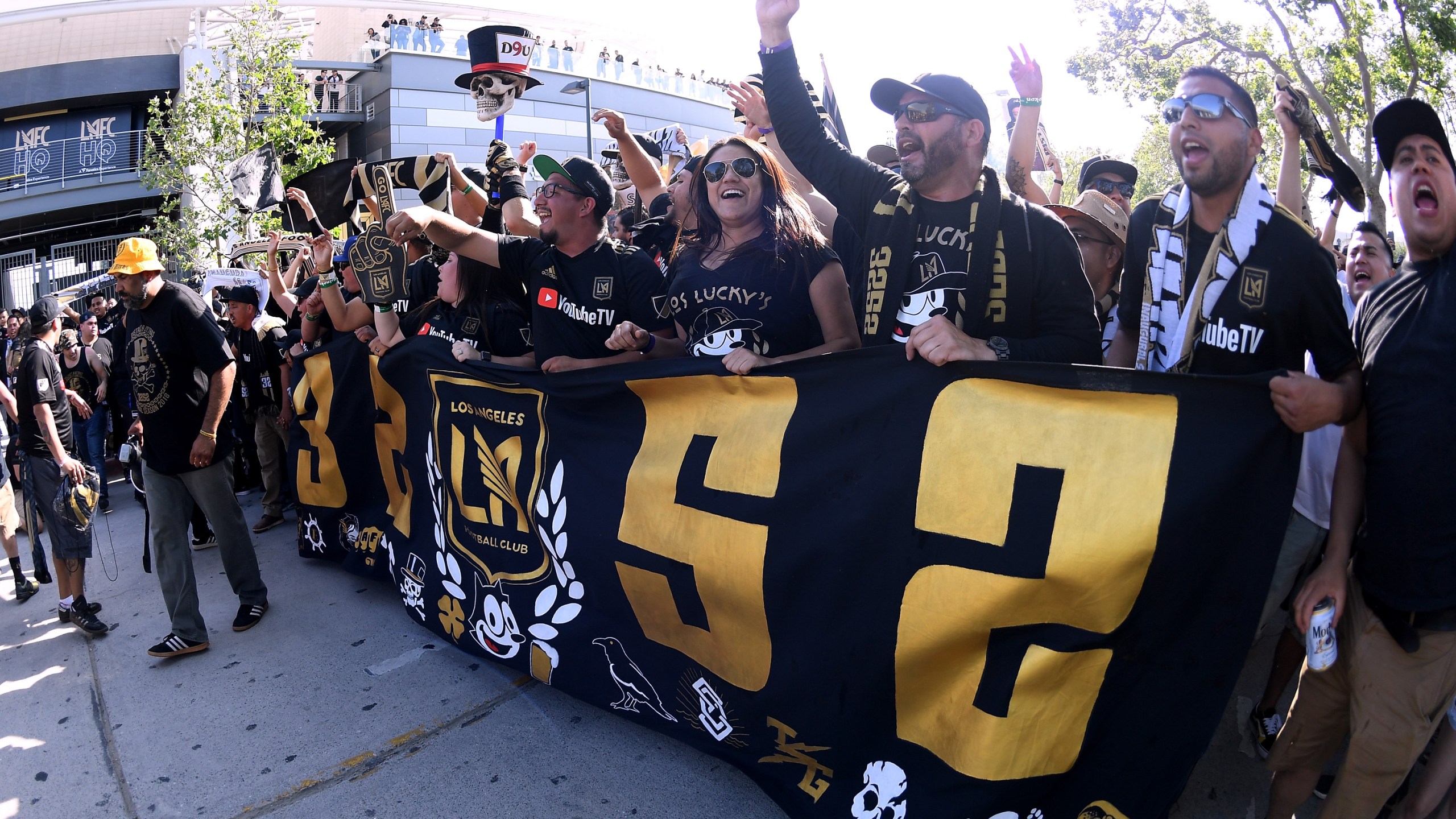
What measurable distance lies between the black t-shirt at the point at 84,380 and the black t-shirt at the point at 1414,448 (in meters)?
10.7

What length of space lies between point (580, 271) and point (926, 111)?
5.65 feet

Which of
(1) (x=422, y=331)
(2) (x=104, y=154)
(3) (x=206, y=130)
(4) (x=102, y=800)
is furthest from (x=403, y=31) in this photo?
(4) (x=102, y=800)

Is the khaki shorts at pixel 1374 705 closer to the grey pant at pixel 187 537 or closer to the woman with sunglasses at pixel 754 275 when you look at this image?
the woman with sunglasses at pixel 754 275

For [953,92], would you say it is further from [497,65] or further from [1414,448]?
[497,65]

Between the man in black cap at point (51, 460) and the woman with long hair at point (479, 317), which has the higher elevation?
the woman with long hair at point (479, 317)

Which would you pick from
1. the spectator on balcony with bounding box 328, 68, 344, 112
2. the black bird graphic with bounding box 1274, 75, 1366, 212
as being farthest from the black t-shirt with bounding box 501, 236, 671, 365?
the spectator on balcony with bounding box 328, 68, 344, 112

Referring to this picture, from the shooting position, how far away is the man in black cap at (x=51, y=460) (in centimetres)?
481

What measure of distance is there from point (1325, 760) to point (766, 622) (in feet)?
5.35

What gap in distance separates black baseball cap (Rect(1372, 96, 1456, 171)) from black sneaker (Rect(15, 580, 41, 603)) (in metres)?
7.31

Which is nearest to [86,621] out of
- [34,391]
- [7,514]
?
[34,391]

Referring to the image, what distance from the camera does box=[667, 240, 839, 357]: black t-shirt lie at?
3.05 meters

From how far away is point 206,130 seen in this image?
69.6 ft

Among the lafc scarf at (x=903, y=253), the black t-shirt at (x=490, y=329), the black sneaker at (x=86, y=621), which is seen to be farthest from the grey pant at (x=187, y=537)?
the lafc scarf at (x=903, y=253)

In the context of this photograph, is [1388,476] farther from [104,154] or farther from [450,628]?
[104,154]
